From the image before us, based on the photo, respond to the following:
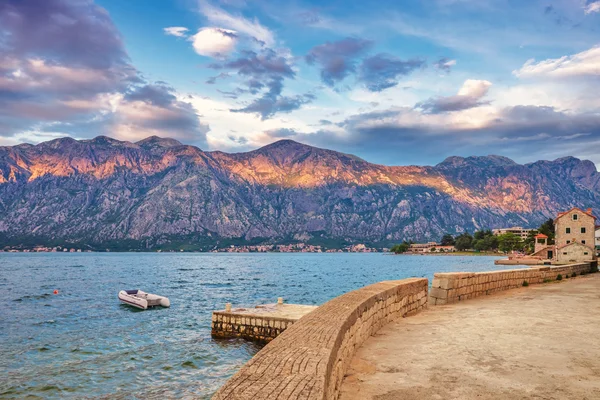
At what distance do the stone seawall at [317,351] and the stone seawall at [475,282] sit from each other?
4.05 m

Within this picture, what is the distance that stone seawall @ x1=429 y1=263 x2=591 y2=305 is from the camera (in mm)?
17938

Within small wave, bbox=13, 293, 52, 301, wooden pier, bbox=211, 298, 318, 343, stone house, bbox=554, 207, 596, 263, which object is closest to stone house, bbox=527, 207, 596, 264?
stone house, bbox=554, 207, 596, 263

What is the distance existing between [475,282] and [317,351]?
1559cm

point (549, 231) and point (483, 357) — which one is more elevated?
point (549, 231)

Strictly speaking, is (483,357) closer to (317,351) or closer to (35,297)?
(317,351)

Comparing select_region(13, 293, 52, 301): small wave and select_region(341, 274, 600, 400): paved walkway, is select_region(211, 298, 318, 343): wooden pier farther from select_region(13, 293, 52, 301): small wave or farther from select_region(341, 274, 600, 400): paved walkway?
select_region(13, 293, 52, 301): small wave

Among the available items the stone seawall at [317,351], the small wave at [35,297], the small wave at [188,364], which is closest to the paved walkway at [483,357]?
the stone seawall at [317,351]

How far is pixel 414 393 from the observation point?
7.32 m

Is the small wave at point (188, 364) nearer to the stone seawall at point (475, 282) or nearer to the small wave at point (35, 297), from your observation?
the stone seawall at point (475, 282)

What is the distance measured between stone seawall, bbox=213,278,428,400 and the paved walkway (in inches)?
17.8

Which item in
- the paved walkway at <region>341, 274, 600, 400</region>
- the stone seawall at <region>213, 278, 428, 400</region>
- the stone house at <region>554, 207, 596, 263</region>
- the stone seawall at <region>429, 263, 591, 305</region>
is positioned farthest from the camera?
the stone house at <region>554, 207, 596, 263</region>

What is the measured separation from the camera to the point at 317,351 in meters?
6.59

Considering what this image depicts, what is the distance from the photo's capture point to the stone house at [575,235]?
85000 millimetres

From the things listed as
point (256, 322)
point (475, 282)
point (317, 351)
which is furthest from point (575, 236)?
point (317, 351)
